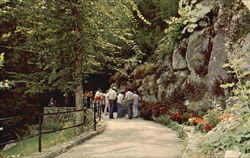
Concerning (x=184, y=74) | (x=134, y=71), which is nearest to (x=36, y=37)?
(x=184, y=74)

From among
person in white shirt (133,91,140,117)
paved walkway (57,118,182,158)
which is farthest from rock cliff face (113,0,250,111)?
paved walkway (57,118,182,158)

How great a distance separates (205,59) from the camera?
16375 millimetres

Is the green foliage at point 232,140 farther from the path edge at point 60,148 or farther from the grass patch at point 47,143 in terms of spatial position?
the grass patch at point 47,143

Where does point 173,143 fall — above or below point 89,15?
below

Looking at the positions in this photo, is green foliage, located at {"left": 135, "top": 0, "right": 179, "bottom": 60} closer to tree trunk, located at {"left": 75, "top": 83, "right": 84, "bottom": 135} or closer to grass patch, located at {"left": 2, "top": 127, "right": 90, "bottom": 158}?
grass patch, located at {"left": 2, "top": 127, "right": 90, "bottom": 158}

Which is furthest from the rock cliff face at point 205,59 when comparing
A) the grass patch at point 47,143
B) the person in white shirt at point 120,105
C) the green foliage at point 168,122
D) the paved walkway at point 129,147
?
the grass patch at point 47,143

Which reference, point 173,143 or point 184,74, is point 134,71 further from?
point 173,143

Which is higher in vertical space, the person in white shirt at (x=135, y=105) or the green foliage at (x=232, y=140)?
the person in white shirt at (x=135, y=105)

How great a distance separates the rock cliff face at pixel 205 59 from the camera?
1320 cm

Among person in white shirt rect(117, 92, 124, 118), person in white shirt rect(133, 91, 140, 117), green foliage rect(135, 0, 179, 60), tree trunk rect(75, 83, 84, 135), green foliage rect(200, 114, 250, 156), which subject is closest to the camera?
green foliage rect(200, 114, 250, 156)

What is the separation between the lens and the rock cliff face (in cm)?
1320

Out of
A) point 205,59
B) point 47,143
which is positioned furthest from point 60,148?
point 205,59

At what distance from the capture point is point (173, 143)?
911cm

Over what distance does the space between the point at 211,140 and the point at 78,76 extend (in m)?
6.90
